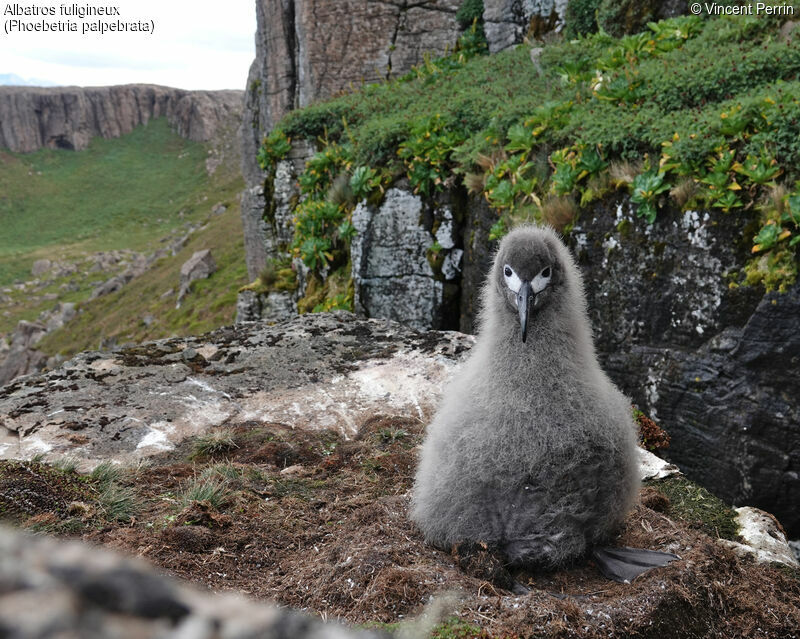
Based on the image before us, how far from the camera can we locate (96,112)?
75562 millimetres

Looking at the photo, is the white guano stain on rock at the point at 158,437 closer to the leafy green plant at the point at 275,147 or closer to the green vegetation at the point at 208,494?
the green vegetation at the point at 208,494

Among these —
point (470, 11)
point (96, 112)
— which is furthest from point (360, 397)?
point (96, 112)

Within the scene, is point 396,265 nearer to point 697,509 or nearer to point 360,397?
point 360,397

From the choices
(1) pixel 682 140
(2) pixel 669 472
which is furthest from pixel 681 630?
(1) pixel 682 140

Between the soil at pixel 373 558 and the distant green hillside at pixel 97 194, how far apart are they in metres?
50.0

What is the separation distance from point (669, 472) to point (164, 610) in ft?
16.9

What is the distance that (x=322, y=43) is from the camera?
17.8m

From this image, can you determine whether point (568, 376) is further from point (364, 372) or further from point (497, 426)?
point (364, 372)

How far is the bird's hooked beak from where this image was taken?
3379mm

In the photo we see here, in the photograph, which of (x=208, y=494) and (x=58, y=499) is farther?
(x=208, y=494)

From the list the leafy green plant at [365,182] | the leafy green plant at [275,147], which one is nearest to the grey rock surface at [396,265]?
the leafy green plant at [365,182]

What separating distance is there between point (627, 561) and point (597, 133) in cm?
608

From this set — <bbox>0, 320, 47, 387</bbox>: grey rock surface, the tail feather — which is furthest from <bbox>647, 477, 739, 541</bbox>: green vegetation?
<bbox>0, 320, 47, 387</bbox>: grey rock surface

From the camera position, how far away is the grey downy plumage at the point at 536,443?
3.39 metres
